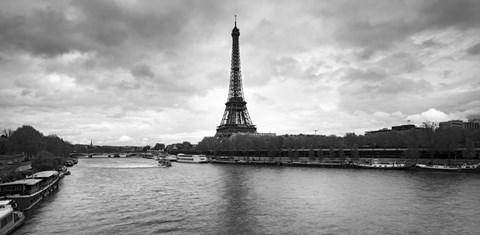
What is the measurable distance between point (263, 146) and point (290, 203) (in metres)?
79.9

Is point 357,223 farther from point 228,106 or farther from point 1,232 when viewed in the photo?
point 228,106

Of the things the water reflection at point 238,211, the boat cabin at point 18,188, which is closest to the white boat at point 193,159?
the water reflection at point 238,211

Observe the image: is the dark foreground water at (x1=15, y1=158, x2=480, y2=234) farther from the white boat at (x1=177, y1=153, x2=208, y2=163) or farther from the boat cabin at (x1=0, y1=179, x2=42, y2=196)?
the white boat at (x1=177, y1=153, x2=208, y2=163)

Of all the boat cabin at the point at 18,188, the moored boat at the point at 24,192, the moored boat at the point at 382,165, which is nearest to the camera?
the moored boat at the point at 24,192

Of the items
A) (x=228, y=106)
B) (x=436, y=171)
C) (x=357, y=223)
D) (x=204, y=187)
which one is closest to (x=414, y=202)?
(x=357, y=223)

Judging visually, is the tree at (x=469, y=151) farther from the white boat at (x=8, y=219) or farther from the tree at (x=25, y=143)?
the tree at (x=25, y=143)

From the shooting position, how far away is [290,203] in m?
34.2

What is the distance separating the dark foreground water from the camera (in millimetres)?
25181

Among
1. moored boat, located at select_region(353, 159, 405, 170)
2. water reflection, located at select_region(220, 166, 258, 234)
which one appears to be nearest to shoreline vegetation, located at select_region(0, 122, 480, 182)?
moored boat, located at select_region(353, 159, 405, 170)

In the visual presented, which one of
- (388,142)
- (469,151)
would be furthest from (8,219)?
(388,142)

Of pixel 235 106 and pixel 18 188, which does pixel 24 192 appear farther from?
pixel 235 106

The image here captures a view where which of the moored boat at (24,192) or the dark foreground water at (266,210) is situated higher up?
the moored boat at (24,192)

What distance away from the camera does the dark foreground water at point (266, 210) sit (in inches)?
991

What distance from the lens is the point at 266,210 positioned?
1228 inches
